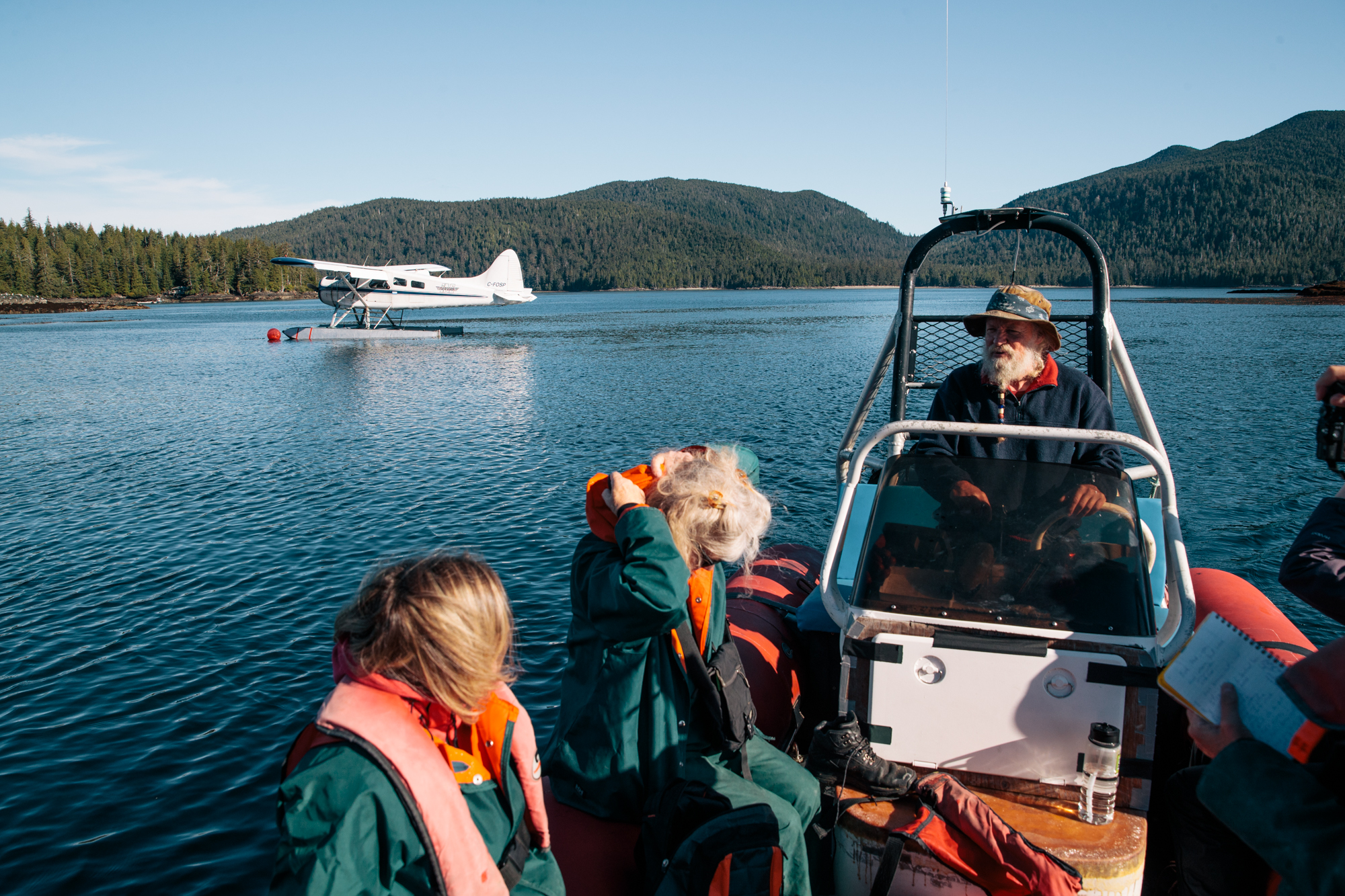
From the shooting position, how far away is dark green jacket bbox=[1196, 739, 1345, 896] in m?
1.48

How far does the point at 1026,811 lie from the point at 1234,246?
20651cm

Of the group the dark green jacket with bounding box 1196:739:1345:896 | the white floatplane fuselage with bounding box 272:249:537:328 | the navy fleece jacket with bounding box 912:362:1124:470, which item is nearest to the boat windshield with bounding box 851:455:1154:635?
the navy fleece jacket with bounding box 912:362:1124:470

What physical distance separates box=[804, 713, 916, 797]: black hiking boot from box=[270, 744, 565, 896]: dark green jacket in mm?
1567

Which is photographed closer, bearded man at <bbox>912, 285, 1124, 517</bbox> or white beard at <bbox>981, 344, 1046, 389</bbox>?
bearded man at <bbox>912, 285, 1124, 517</bbox>

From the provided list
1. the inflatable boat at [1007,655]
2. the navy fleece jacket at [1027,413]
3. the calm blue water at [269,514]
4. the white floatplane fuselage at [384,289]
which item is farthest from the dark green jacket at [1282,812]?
the white floatplane fuselage at [384,289]

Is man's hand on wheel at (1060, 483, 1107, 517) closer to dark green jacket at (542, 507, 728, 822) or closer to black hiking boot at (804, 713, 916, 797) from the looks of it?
black hiking boot at (804, 713, 916, 797)

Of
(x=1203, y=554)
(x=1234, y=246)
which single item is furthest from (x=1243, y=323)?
(x=1234, y=246)

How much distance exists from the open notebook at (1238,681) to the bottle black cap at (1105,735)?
1.08 metres

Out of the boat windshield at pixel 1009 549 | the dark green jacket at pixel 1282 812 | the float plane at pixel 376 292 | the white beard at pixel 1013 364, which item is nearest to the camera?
the dark green jacket at pixel 1282 812

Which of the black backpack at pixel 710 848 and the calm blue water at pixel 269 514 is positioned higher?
the black backpack at pixel 710 848

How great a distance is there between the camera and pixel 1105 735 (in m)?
2.77

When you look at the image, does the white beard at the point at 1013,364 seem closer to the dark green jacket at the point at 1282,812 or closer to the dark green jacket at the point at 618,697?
the dark green jacket at the point at 618,697

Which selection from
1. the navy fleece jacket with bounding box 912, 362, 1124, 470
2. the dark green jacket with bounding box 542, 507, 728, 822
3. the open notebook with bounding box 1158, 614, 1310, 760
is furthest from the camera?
the navy fleece jacket with bounding box 912, 362, 1124, 470

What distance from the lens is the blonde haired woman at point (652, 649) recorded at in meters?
2.54
